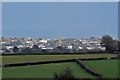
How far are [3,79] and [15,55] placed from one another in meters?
26.9

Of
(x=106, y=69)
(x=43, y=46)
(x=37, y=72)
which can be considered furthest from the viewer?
(x=43, y=46)

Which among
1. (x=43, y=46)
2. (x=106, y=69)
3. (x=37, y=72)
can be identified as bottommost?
(x=37, y=72)

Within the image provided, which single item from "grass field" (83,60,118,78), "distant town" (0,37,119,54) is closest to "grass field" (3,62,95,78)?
"grass field" (83,60,118,78)

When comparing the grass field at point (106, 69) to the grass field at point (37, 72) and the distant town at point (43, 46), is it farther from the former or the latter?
the distant town at point (43, 46)

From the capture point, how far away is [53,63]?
1554 inches

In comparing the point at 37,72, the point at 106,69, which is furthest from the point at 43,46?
the point at 37,72

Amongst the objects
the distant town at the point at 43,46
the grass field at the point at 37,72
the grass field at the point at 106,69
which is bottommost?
the grass field at the point at 37,72

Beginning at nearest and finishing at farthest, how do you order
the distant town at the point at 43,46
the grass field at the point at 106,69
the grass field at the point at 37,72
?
the grass field at the point at 37,72
the grass field at the point at 106,69
the distant town at the point at 43,46

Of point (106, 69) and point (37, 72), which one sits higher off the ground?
point (106, 69)

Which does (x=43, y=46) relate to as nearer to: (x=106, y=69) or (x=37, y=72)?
(x=106, y=69)

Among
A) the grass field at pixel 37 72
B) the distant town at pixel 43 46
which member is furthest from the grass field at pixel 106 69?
the distant town at pixel 43 46

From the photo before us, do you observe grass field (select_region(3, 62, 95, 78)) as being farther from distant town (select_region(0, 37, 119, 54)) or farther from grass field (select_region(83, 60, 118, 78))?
distant town (select_region(0, 37, 119, 54))

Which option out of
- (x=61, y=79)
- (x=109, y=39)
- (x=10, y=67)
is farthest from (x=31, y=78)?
(x=109, y=39)

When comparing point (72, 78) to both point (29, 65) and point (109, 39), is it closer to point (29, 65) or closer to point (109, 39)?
point (29, 65)
